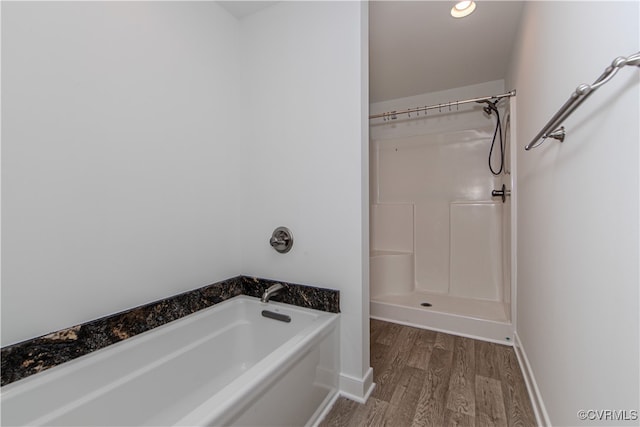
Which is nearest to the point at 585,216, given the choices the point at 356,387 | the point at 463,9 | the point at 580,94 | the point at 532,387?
the point at 580,94

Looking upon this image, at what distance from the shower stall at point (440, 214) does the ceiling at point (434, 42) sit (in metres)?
0.29

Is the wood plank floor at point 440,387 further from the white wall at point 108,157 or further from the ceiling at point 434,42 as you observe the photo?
the ceiling at point 434,42

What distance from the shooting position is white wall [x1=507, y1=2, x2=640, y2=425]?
622 millimetres

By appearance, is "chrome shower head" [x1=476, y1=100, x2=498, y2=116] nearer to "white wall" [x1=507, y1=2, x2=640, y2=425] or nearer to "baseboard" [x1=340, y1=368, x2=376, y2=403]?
"white wall" [x1=507, y1=2, x2=640, y2=425]

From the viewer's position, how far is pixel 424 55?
7.27ft

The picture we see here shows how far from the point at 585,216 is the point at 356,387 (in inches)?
51.7

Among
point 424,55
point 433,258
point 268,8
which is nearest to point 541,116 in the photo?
point 424,55

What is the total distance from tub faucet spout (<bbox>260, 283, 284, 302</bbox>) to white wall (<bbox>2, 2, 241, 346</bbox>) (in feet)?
1.26

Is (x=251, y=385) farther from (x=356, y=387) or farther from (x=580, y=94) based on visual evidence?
(x=580, y=94)

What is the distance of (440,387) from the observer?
157cm

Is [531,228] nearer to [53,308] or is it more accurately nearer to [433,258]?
[433,258]

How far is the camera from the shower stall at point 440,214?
2482mm

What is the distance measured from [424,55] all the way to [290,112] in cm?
136

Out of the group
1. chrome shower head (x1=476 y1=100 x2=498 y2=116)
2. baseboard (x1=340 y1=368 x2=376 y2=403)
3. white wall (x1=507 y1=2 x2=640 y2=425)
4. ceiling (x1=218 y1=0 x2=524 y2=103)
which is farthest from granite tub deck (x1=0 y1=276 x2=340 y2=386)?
chrome shower head (x1=476 y1=100 x2=498 y2=116)
